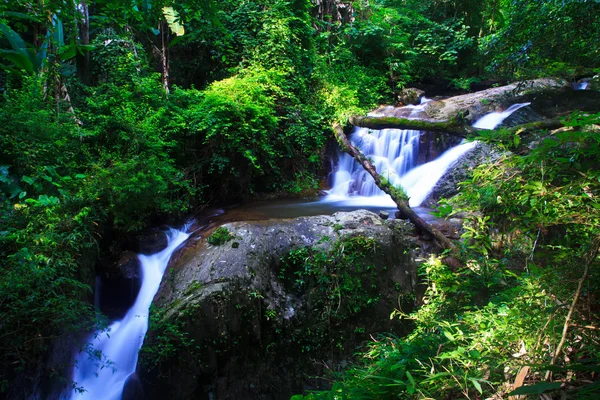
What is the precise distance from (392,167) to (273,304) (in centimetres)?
604

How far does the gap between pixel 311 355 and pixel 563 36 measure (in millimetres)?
5139

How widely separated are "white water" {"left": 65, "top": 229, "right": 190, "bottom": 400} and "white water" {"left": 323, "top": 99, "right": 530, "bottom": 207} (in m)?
4.97

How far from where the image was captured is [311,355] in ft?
16.3

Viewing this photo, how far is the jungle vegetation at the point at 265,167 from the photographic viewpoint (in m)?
1.90

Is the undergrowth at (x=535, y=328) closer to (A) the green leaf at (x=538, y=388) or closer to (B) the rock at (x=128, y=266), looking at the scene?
(A) the green leaf at (x=538, y=388)

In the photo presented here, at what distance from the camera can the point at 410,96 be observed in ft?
44.0

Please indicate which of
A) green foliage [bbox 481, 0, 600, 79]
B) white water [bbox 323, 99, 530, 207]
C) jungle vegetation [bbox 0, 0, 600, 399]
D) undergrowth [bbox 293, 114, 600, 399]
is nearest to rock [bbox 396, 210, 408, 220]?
jungle vegetation [bbox 0, 0, 600, 399]

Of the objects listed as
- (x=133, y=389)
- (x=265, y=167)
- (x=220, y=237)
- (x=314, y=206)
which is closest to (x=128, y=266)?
(x=220, y=237)

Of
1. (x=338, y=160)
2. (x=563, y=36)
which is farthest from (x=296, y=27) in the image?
(x=563, y=36)

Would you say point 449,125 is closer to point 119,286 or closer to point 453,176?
point 453,176

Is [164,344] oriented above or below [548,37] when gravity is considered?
below

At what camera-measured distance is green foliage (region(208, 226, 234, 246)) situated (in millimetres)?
5345

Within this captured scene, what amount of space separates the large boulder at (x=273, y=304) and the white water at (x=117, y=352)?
420 mm

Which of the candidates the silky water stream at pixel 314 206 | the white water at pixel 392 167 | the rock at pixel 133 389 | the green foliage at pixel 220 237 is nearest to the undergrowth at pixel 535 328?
the silky water stream at pixel 314 206
